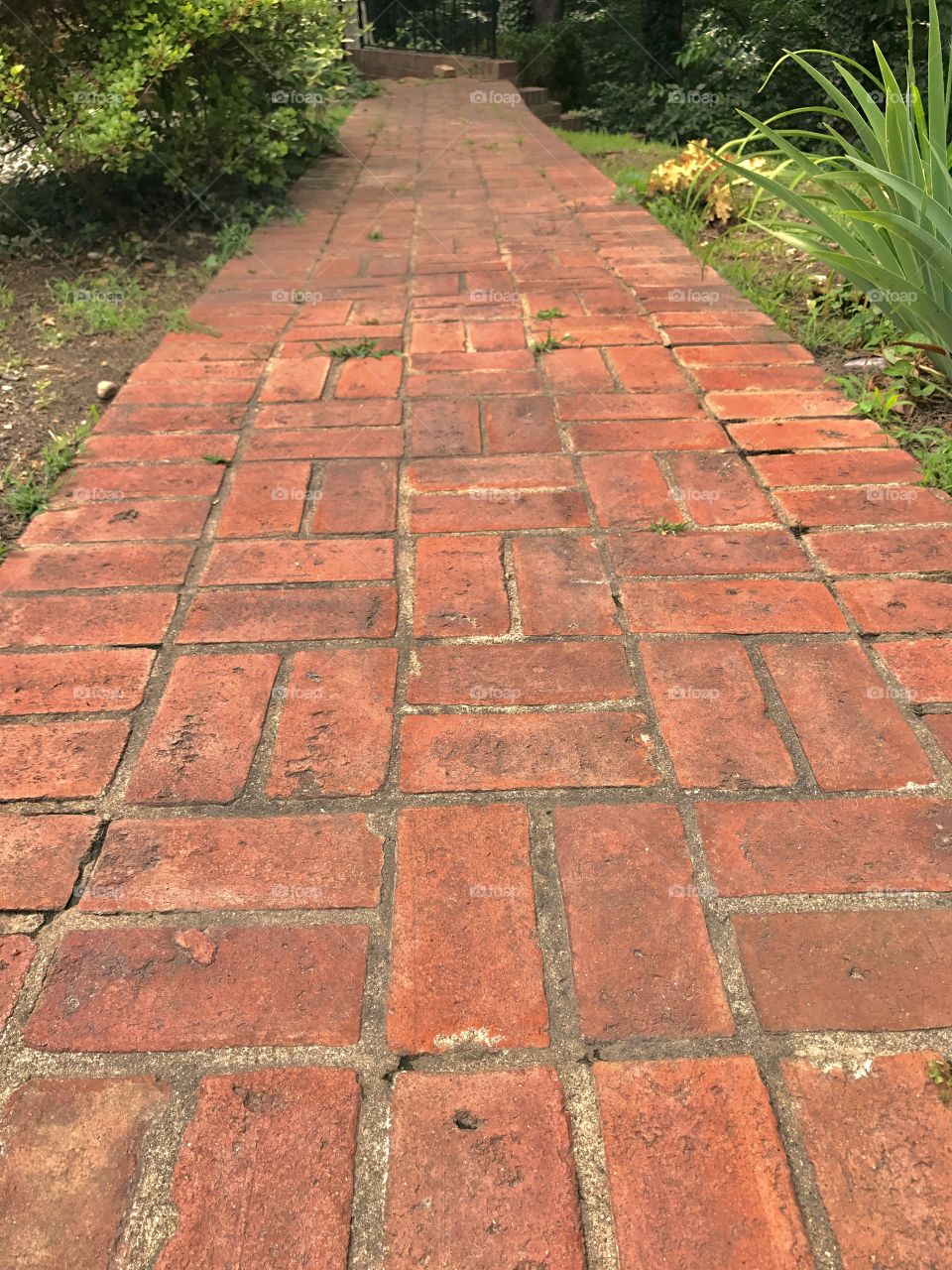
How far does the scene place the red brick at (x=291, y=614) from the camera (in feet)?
5.39

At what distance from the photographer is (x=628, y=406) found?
2.39m

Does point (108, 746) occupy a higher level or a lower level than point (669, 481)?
lower

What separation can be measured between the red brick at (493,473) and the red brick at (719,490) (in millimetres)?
251

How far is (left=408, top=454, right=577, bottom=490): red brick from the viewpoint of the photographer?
207 centimetres

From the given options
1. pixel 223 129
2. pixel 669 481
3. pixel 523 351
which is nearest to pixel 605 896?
pixel 669 481

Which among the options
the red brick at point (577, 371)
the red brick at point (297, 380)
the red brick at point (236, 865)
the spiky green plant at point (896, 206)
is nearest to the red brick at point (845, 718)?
the red brick at point (236, 865)

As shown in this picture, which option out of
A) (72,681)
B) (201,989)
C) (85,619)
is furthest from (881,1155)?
(85,619)

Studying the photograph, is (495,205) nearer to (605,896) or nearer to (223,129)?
(223,129)

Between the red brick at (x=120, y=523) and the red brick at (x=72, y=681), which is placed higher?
the red brick at (x=120, y=523)

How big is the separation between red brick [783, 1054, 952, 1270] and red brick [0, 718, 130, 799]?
1.01 meters

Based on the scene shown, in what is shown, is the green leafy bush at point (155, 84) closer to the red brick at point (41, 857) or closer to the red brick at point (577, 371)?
the red brick at point (577, 371)

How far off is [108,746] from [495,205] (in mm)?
3580

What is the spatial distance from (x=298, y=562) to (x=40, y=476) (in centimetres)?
75

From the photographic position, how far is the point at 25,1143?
3.13 feet
